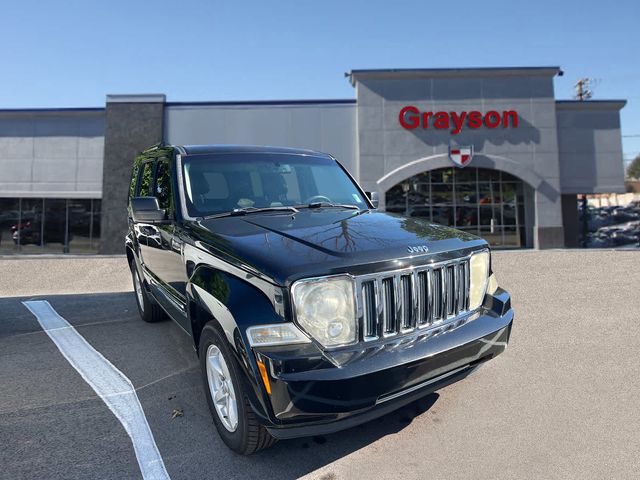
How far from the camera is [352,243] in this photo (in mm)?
2416

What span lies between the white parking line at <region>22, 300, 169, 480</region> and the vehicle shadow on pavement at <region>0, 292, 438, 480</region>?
0.17ft

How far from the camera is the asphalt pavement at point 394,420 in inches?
93.3

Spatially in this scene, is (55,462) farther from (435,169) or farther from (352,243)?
(435,169)

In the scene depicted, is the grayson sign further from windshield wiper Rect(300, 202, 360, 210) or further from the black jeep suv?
the black jeep suv

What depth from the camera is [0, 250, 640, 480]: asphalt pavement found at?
2369 millimetres

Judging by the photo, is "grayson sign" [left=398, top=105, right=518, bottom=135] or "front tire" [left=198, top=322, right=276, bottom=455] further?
"grayson sign" [left=398, top=105, right=518, bottom=135]

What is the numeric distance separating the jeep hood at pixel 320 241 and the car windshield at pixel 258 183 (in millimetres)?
300

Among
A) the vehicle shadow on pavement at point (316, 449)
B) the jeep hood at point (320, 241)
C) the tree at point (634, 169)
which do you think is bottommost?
the vehicle shadow on pavement at point (316, 449)

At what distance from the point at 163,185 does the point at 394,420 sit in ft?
9.49

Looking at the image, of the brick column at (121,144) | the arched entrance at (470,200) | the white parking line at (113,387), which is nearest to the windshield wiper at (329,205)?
the white parking line at (113,387)

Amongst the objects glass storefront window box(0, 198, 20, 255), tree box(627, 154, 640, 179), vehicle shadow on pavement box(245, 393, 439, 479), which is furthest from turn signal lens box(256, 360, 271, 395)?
tree box(627, 154, 640, 179)

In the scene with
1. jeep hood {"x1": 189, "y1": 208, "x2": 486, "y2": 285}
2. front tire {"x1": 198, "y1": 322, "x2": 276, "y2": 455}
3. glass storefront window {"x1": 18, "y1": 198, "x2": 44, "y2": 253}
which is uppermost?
glass storefront window {"x1": 18, "y1": 198, "x2": 44, "y2": 253}

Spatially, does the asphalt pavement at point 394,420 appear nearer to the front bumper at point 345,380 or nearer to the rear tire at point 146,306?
the rear tire at point 146,306

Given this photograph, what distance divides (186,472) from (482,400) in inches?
84.3
